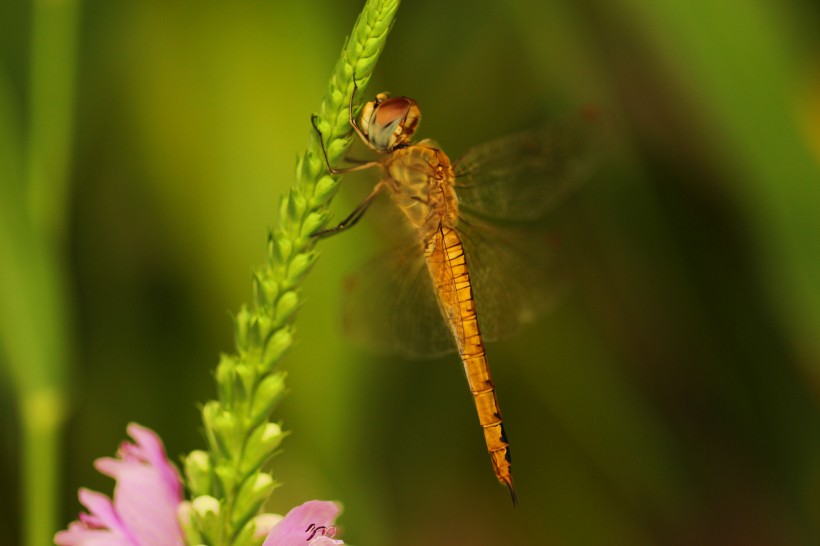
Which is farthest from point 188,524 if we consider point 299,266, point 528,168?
point 528,168

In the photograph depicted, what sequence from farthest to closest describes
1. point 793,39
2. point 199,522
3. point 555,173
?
point 793,39, point 555,173, point 199,522

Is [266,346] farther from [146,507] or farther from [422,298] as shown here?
[422,298]

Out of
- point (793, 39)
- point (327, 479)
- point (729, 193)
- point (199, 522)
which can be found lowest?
point (199, 522)

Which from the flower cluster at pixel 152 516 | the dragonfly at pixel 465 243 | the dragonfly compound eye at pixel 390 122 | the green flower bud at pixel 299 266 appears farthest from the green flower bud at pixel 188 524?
the dragonfly compound eye at pixel 390 122

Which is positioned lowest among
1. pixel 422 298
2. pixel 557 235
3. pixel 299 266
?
pixel 299 266

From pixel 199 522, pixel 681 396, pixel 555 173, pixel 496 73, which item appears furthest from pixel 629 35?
pixel 199 522

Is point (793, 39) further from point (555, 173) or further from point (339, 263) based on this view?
point (339, 263)

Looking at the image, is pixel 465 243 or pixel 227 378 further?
pixel 465 243
